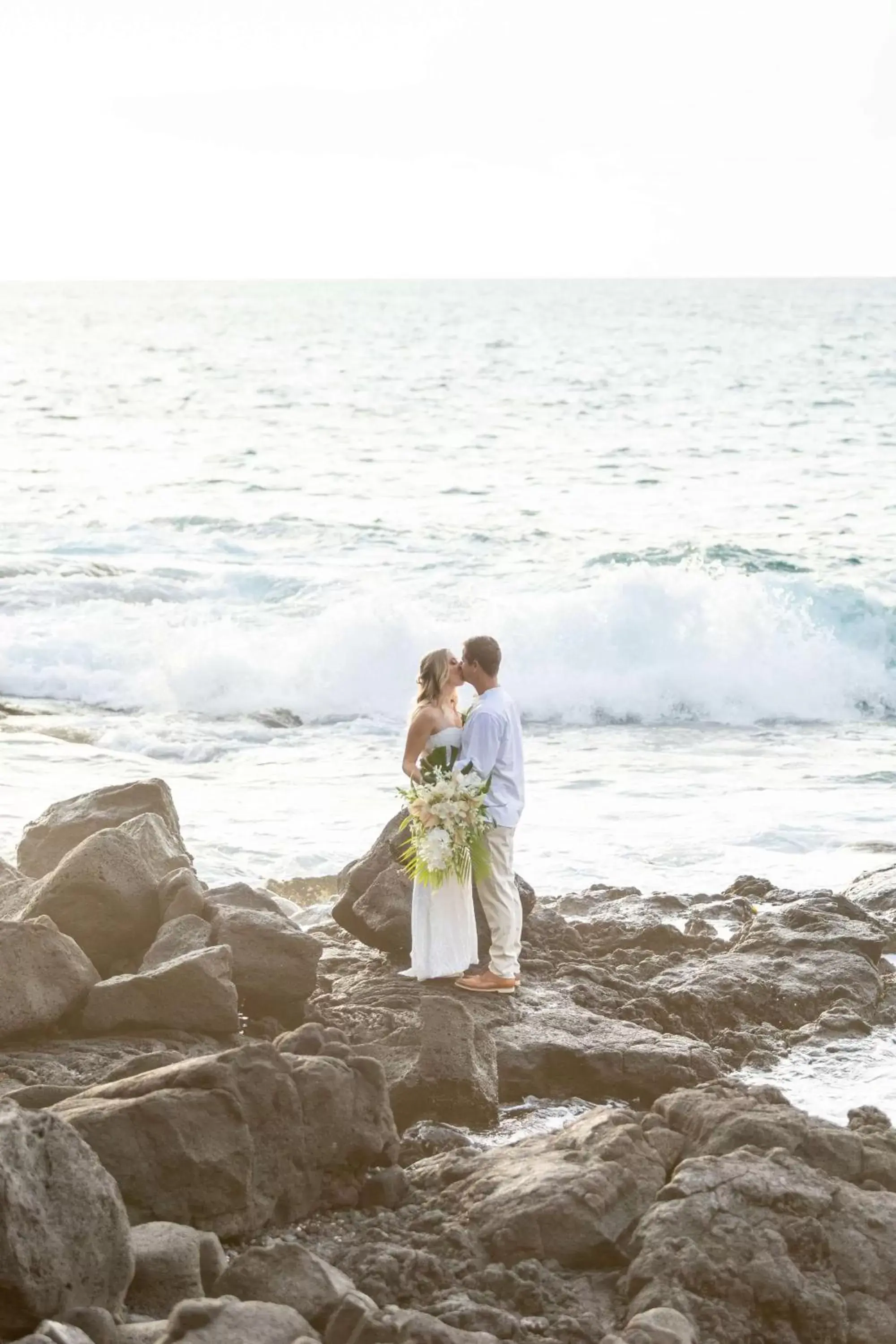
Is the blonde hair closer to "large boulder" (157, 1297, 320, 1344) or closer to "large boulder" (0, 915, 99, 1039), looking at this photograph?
"large boulder" (0, 915, 99, 1039)

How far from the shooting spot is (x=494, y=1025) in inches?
301

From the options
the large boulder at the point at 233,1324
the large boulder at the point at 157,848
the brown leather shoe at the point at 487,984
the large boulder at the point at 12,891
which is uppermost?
the large boulder at the point at 157,848

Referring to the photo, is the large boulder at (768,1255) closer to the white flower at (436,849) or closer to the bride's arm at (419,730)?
the white flower at (436,849)

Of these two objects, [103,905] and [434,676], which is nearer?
[103,905]

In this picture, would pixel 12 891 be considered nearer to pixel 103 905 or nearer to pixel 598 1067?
pixel 103 905

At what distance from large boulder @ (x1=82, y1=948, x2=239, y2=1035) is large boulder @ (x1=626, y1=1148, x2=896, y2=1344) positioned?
2412 mm

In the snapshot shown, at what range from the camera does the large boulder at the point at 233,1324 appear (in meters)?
4.33

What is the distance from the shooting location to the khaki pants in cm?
827

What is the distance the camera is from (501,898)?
834 centimetres

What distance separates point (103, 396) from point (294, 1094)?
44.3 metres

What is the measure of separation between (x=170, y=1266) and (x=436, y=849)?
130 inches

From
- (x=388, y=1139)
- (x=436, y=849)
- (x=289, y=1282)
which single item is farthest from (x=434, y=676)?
(x=289, y=1282)

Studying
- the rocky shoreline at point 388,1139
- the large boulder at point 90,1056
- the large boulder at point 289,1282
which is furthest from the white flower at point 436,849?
the large boulder at point 289,1282

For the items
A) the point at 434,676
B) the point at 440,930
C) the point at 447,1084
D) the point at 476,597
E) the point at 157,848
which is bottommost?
the point at 447,1084
